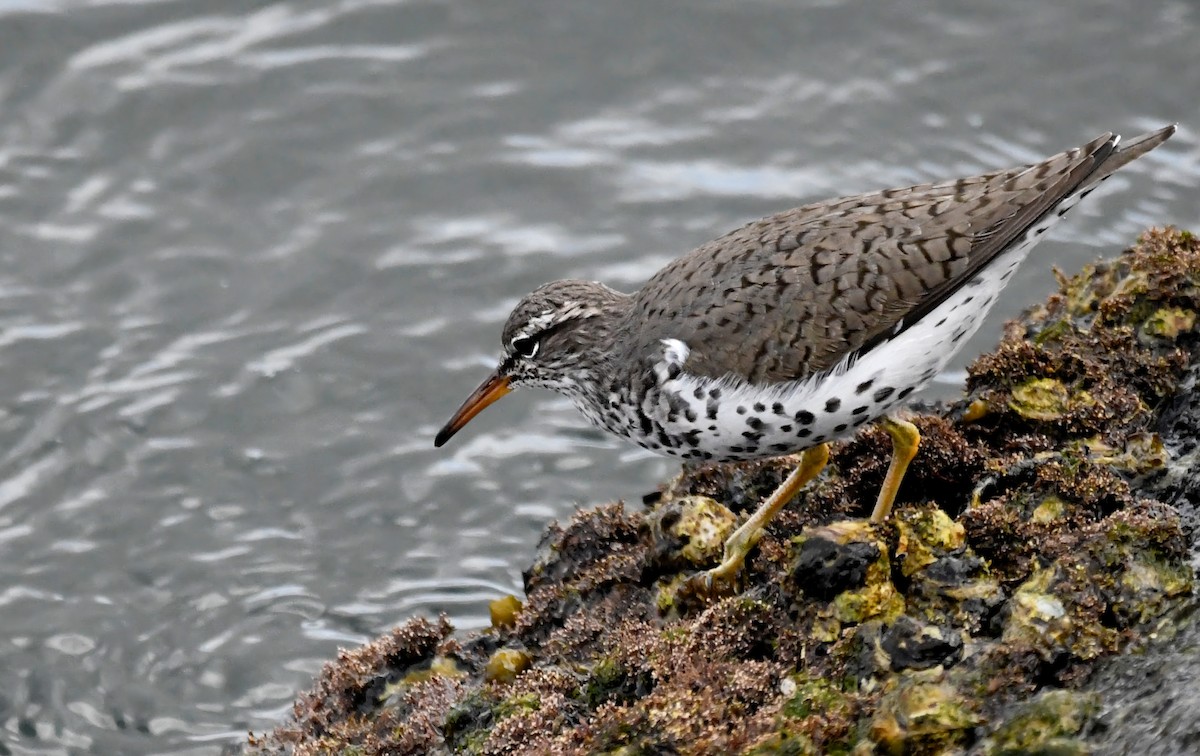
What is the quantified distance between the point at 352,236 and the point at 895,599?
24.6 feet

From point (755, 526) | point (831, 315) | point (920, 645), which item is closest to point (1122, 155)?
point (831, 315)

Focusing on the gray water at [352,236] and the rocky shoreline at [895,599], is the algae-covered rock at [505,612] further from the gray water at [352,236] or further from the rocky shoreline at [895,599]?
the gray water at [352,236]

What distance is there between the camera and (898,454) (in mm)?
6250

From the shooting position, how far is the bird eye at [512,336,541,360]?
7.48m

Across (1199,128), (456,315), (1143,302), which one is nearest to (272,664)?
(456,315)

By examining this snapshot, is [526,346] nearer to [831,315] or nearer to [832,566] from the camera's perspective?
[831,315]

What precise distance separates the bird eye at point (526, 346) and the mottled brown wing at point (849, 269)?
116 cm

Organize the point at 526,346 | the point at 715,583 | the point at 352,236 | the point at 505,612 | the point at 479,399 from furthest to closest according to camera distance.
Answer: the point at 352,236, the point at 479,399, the point at 526,346, the point at 505,612, the point at 715,583

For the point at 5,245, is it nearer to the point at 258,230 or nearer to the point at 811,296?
the point at 258,230

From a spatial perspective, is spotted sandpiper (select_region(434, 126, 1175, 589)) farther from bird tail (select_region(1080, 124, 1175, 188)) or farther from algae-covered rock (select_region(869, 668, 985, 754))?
algae-covered rock (select_region(869, 668, 985, 754))

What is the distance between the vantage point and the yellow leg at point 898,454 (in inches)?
243

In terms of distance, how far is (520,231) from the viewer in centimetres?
1163

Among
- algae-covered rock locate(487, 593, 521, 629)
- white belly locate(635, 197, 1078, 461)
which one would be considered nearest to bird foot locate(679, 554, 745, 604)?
white belly locate(635, 197, 1078, 461)

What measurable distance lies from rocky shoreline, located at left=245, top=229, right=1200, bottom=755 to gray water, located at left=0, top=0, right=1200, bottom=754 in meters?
1.94
